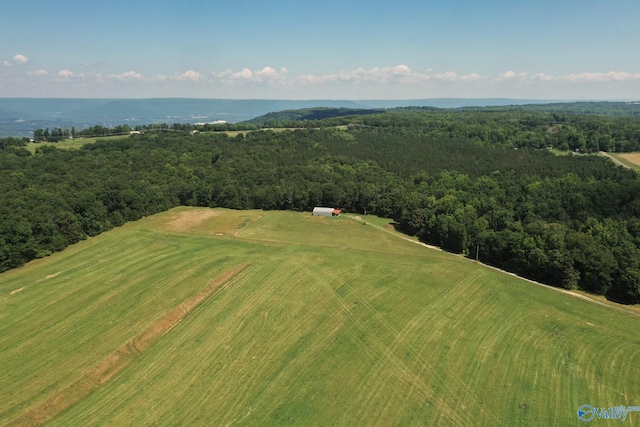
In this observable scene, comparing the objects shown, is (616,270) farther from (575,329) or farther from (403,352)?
(403,352)

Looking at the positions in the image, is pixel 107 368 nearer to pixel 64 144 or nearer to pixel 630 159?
pixel 64 144

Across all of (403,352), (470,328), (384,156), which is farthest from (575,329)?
(384,156)

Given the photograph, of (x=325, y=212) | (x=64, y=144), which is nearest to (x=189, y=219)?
(x=325, y=212)

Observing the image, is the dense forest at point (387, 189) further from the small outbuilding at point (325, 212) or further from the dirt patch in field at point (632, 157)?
the small outbuilding at point (325, 212)

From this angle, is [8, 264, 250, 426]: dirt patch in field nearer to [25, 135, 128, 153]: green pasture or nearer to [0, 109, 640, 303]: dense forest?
[0, 109, 640, 303]: dense forest

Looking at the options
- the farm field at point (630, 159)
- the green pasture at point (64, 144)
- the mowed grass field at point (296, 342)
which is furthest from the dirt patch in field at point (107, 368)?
the farm field at point (630, 159)

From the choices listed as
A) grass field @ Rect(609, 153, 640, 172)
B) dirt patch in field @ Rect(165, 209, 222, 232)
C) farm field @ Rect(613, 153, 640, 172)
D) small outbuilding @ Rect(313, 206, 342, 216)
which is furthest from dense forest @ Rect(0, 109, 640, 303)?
farm field @ Rect(613, 153, 640, 172)
